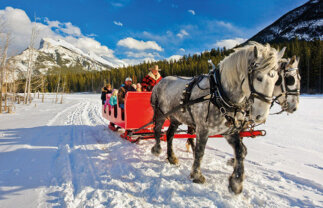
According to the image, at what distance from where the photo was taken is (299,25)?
14625 centimetres

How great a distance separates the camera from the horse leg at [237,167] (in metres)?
2.71

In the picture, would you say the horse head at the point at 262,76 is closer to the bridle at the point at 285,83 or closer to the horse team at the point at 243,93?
the horse team at the point at 243,93

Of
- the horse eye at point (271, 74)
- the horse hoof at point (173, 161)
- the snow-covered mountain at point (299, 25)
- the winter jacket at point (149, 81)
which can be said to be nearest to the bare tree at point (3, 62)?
the winter jacket at point (149, 81)

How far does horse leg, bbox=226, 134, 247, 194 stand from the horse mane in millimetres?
981

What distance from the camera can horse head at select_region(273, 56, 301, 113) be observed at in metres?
2.62

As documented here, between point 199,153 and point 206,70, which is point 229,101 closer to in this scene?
point 199,153

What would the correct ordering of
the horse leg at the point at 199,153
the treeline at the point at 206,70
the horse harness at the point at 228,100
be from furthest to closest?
the treeline at the point at 206,70 < the horse leg at the point at 199,153 < the horse harness at the point at 228,100

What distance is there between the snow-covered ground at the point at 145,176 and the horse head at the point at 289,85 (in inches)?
55.2

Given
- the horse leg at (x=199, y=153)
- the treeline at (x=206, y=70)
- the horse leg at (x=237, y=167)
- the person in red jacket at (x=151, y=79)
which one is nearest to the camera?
the horse leg at (x=237, y=167)

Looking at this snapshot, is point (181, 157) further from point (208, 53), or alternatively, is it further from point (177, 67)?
point (208, 53)

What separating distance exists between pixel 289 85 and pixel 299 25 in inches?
7560

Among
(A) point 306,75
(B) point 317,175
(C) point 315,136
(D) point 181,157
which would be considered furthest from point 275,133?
(A) point 306,75

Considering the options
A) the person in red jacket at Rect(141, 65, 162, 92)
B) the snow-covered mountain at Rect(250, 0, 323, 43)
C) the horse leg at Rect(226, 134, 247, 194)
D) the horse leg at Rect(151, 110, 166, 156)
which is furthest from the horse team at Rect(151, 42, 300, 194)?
the snow-covered mountain at Rect(250, 0, 323, 43)

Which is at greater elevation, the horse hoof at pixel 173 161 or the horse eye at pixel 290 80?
the horse eye at pixel 290 80
